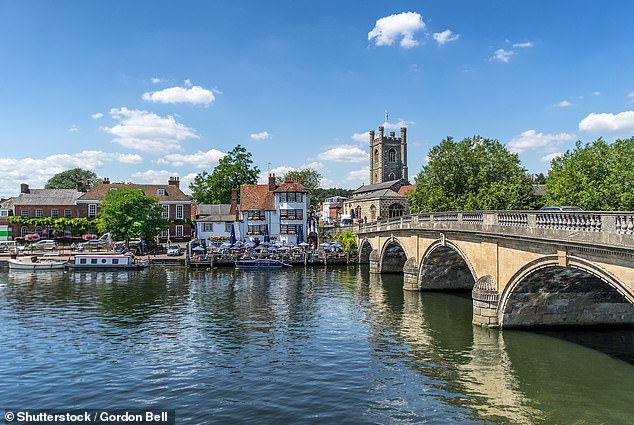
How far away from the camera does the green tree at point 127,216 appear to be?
2768 inches

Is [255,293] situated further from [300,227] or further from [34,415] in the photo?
[300,227]

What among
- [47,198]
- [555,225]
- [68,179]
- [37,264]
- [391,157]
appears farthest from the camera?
[68,179]

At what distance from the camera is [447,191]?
60.6m

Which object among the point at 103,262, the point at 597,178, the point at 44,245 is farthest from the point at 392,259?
the point at 44,245

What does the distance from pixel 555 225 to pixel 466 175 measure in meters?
39.8

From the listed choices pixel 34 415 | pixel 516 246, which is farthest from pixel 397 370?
pixel 34 415

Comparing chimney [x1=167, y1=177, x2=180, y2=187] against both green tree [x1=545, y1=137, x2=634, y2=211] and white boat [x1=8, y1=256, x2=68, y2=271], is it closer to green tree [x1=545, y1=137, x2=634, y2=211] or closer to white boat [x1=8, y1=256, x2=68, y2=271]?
white boat [x1=8, y1=256, x2=68, y2=271]

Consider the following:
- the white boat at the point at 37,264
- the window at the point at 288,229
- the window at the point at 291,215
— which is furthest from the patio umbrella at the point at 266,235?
the white boat at the point at 37,264

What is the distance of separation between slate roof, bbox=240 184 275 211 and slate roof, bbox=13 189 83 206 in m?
31.1

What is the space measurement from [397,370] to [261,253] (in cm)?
4589

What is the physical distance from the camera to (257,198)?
3123 inches

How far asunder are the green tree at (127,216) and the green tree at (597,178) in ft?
181

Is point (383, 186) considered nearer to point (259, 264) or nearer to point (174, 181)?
point (174, 181)

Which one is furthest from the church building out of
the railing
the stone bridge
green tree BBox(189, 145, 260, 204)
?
the railing
